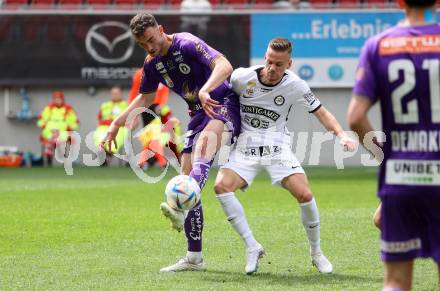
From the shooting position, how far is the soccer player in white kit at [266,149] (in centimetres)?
852

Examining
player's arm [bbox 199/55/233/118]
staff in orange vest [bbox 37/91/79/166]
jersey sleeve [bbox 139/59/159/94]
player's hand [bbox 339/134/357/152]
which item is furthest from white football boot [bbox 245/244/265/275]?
staff in orange vest [bbox 37/91/79/166]

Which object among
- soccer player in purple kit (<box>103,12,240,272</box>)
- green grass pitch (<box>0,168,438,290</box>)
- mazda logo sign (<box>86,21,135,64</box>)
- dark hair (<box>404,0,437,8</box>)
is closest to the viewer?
dark hair (<box>404,0,437,8</box>)

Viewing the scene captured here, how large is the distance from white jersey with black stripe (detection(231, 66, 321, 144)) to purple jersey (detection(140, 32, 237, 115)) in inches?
6.8

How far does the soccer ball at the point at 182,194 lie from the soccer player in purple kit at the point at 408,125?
8.60ft

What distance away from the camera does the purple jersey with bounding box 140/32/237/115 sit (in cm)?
848

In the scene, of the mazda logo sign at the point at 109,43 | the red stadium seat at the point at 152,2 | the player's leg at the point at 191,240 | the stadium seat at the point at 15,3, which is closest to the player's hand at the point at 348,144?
the player's leg at the point at 191,240

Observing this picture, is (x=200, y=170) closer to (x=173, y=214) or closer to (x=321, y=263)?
(x=173, y=214)

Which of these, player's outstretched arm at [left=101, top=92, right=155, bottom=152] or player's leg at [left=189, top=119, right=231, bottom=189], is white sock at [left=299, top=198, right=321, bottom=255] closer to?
player's leg at [left=189, top=119, right=231, bottom=189]

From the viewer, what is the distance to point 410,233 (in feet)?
17.3

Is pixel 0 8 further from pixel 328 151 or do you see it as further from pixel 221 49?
pixel 328 151

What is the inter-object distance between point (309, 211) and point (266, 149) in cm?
64

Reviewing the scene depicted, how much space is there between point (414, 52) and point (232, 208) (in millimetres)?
3610

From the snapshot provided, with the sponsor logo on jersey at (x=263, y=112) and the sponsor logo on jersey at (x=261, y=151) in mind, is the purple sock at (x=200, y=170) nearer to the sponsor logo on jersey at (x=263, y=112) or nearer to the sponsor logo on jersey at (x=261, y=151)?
the sponsor logo on jersey at (x=261, y=151)

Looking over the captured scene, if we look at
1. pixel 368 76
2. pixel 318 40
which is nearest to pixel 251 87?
pixel 368 76
